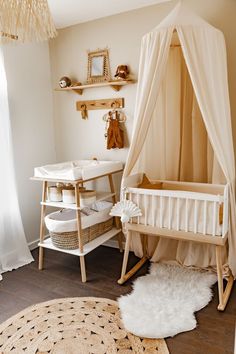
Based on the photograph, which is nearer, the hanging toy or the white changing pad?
the white changing pad

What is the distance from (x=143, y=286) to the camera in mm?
2613

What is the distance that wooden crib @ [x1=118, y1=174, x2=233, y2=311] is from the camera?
→ 7.54 feet

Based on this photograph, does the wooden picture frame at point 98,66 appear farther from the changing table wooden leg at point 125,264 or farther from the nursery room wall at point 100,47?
the changing table wooden leg at point 125,264

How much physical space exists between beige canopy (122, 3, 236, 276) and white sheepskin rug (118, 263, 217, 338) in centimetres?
21

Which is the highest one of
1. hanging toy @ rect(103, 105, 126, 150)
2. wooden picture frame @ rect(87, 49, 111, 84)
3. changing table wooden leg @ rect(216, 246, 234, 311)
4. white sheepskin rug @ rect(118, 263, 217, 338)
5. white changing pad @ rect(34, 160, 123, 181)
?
wooden picture frame @ rect(87, 49, 111, 84)

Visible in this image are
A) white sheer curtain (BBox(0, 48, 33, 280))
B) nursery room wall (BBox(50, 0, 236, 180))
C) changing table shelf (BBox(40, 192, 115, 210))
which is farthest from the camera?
white sheer curtain (BBox(0, 48, 33, 280))

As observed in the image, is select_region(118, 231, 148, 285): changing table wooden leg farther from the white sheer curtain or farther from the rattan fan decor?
the rattan fan decor

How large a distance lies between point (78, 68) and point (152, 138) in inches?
50.2

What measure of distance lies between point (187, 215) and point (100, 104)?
163 centimetres

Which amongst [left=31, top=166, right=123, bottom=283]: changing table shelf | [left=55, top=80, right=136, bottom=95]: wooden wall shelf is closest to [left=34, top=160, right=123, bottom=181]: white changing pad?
[left=31, top=166, right=123, bottom=283]: changing table shelf

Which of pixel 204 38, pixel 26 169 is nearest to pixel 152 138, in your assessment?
pixel 204 38

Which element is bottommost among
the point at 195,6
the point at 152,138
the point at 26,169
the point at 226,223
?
the point at 226,223

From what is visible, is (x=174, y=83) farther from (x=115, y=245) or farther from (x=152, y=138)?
(x=115, y=245)

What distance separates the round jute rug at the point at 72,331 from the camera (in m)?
1.96
